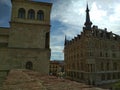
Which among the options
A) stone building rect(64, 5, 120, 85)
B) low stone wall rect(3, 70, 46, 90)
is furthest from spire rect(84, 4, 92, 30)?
low stone wall rect(3, 70, 46, 90)

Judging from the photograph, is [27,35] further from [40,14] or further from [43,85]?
[43,85]

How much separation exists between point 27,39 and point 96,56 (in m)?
28.2

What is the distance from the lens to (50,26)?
75.0ft

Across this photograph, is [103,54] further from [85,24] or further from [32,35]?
[32,35]

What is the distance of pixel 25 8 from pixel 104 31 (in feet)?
108

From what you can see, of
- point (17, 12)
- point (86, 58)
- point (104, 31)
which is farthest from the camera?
point (104, 31)

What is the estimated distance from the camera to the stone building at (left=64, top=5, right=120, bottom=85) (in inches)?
1721

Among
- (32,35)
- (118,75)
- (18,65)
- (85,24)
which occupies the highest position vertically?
(85,24)

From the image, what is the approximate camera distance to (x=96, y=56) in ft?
146

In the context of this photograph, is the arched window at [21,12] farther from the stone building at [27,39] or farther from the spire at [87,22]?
the spire at [87,22]

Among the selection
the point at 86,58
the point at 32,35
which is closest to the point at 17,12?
the point at 32,35

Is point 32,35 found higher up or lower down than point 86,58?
higher up

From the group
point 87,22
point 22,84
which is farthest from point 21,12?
point 87,22

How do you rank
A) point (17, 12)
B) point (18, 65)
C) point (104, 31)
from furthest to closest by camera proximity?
1. point (104, 31)
2. point (17, 12)
3. point (18, 65)
